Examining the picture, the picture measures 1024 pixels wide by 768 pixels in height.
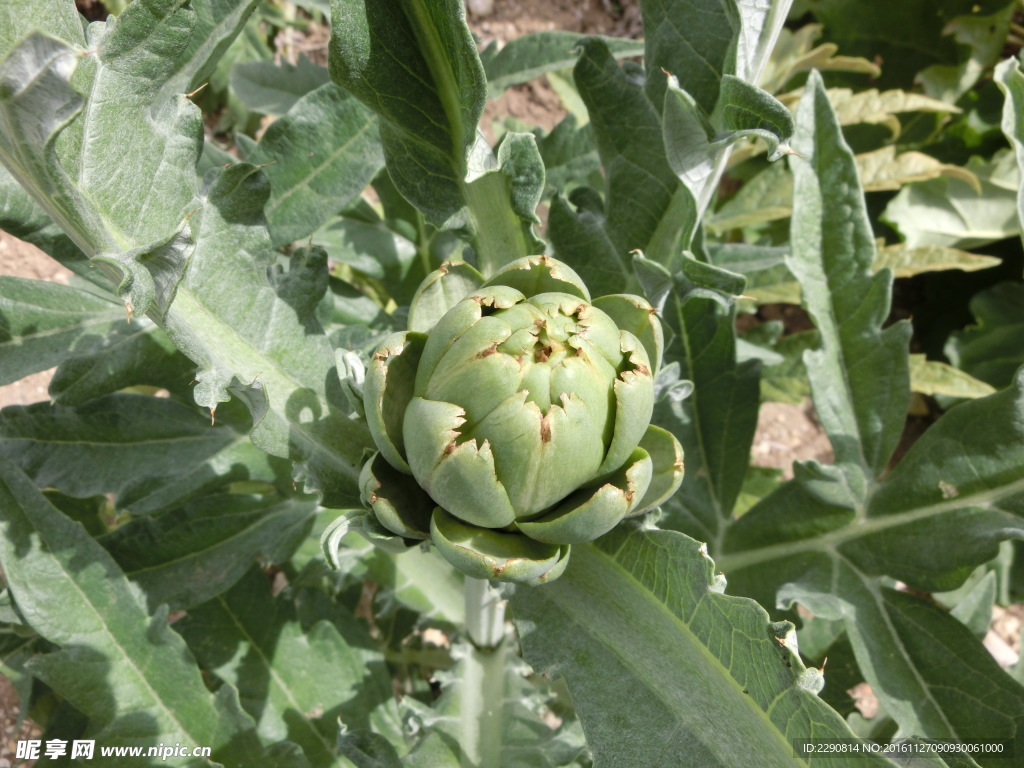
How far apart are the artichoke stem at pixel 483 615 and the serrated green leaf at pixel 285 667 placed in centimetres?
24

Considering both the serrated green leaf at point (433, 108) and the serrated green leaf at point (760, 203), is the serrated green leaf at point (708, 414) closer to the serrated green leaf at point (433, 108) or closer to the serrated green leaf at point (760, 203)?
the serrated green leaf at point (433, 108)

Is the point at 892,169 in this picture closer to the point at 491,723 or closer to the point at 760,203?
the point at 760,203

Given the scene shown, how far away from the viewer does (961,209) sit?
7.79 ft

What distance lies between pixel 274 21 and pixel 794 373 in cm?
182

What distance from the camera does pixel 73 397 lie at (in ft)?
3.48

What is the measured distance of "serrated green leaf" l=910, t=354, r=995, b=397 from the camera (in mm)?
1987

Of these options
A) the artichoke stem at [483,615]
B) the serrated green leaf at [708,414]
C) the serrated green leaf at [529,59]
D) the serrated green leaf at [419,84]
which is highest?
the serrated green leaf at [419,84]

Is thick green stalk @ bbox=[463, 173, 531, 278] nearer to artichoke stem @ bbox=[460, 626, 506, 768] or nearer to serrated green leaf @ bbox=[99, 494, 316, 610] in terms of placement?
serrated green leaf @ bbox=[99, 494, 316, 610]

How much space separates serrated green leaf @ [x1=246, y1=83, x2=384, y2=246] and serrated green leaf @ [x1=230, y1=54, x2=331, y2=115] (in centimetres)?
52

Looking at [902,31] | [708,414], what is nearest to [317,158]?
[708,414]

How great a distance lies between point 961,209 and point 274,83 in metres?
1.88

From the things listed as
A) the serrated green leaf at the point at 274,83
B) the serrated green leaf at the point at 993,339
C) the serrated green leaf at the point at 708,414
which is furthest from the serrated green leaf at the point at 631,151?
the serrated green leaf at the point at 993,339

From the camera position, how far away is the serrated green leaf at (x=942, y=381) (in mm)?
1987

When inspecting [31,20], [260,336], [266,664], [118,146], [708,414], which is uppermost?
[31,20]
